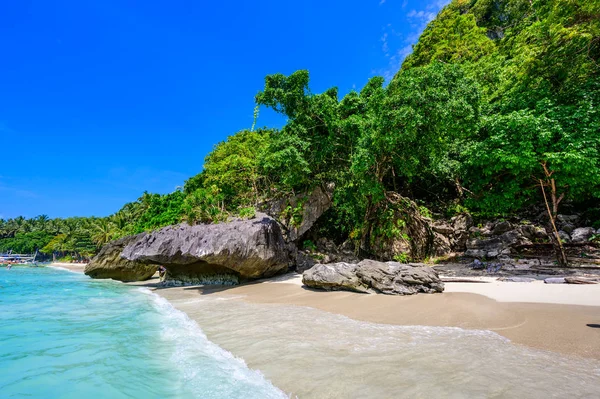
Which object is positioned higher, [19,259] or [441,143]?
[441,143]

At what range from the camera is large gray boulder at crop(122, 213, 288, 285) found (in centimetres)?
1204

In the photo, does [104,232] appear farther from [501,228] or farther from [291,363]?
[501,228]

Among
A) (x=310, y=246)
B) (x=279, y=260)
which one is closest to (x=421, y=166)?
(x=310, y=246)

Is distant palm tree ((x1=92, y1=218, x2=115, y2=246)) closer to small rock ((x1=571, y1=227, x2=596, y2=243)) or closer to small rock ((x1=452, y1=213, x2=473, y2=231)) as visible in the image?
small rock ((x1=452, y1=213, x2=473, y2=231))

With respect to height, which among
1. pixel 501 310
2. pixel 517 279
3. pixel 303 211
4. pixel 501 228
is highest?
pixel 303 211

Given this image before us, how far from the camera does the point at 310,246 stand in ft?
52.9

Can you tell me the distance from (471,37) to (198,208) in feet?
87.0

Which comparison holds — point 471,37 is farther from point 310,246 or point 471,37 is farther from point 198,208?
point 198,208

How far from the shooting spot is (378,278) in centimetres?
790

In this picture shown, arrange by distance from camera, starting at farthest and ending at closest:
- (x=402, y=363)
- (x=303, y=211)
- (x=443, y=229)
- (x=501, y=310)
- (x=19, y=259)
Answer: (x=19, y=259) → (x=303, y=211) → (x=443, y=229) → (x=501, y=310) → (x=402, y=363)

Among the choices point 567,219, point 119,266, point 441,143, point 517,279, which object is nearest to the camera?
point 517,279

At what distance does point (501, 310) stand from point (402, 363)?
317 cm

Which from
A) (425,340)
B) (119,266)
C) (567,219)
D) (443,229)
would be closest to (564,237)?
(567,219)

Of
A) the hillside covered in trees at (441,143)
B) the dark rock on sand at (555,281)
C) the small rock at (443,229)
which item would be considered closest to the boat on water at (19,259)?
the hillside covered in trees at (441,143)
